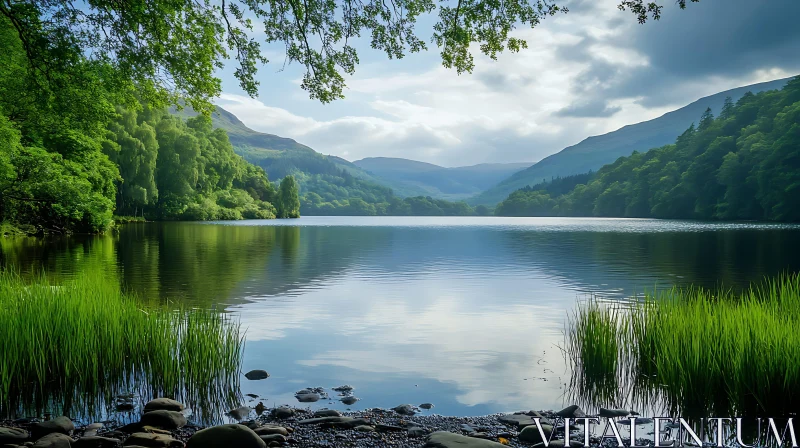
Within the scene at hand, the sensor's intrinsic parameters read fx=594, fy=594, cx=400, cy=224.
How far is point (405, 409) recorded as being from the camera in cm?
859

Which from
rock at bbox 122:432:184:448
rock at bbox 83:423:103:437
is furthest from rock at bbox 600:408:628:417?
rock at bbox 83:423:103:437

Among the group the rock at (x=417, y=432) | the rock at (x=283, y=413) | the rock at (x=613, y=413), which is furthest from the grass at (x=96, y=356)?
the rock at (x=613, y=413)

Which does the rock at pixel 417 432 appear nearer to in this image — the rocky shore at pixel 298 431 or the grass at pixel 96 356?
the rocky shore at pixel 298 431

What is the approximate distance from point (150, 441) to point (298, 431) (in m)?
1.71

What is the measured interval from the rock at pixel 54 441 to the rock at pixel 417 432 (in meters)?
3.84

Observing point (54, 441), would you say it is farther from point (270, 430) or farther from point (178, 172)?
point (178, 172)

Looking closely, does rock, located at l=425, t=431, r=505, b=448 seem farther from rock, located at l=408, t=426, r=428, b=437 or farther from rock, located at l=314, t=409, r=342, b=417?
rock, located at l=314, t=409, r=342, b=417

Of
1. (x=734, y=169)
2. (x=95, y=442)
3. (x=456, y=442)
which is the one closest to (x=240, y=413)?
(x=95, y=442)

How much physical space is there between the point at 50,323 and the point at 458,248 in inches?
1624

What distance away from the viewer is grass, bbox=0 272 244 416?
8406mm

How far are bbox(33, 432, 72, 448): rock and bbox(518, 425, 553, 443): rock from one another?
5.15m

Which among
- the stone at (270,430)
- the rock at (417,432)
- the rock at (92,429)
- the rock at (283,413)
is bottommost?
the rock at (283,413)

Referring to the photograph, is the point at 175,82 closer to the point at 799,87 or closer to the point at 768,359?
the point at 768,359

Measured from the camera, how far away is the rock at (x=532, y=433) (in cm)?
707
